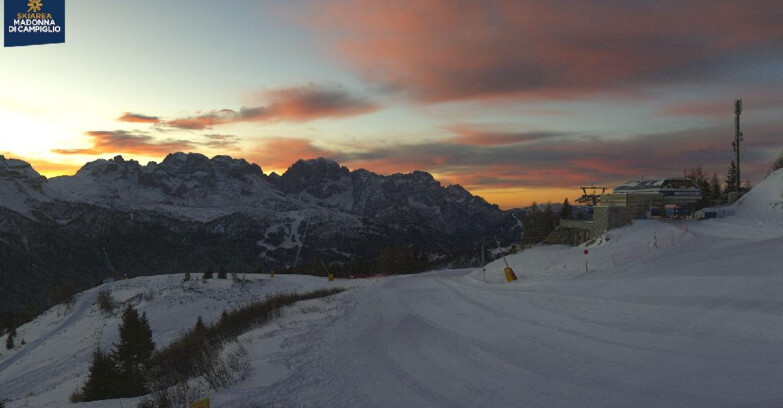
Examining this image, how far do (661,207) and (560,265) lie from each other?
16.5 meters

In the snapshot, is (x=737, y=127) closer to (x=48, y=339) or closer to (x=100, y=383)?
(x=100, y=383)

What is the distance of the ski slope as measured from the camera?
27.7 feet

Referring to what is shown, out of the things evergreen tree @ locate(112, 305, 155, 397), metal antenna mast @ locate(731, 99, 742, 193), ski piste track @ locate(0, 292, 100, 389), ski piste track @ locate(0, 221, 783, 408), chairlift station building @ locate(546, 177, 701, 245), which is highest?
metal antenna mast @ locate(731, 99, 742, 193)

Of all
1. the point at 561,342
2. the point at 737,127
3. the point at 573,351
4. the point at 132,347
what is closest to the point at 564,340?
the point at 561,342

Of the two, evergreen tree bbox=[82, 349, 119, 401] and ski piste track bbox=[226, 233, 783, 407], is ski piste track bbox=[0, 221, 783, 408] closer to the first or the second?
ski piste track bbox=[226, 233, 783, 407]

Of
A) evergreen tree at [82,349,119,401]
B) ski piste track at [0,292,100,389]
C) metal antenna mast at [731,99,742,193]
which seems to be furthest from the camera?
metal antenna mast at [731,99,742,193]

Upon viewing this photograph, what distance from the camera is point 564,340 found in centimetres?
1173

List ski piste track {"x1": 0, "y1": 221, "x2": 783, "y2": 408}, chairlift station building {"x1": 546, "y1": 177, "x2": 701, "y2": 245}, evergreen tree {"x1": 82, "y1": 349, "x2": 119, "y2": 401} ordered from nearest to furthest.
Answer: ski piste track {"x1": 0, "y1": 221, "x2": 783, "y2": 408} → evergreen tree {"x1": 82, "y1": 349, "x2": 119, "y2": 401} → chairlift station building {"x1": 546, "y1": 177, "x2": 701, "y2": 245}

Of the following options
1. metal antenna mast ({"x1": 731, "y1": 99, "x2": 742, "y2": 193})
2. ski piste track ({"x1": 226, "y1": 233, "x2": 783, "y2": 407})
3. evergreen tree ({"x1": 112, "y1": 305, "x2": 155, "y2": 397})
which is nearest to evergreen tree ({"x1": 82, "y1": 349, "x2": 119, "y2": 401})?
evergreen tree ({"x1": 112, "y1": 305, "x2": 155, "y2": 397})

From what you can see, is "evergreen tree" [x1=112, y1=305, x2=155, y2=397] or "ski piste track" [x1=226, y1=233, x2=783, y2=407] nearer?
"ski piste track" [x1=226, y1=233, x2=783, y2=407]

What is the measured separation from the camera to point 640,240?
86.2 feet

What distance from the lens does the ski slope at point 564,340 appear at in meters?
8.44

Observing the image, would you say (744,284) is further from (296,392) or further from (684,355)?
(296,392)

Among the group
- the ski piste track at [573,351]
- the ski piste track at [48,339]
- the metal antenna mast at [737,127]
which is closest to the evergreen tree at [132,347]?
the ski piste track at [48,339]
